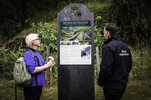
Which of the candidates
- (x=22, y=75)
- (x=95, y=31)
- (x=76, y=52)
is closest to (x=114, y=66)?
(x=76, y=52)

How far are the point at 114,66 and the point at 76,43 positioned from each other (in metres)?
1.10

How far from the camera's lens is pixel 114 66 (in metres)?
3.12

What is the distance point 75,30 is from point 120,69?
1324 millimetres

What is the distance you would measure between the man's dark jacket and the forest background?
7.10ft

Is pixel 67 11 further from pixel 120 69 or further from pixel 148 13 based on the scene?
pixel 148 13

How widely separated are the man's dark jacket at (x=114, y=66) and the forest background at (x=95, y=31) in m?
2.16

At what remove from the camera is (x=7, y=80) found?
8.05 m

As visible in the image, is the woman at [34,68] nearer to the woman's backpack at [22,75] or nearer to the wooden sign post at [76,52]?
the woman's backpack at [22,75]

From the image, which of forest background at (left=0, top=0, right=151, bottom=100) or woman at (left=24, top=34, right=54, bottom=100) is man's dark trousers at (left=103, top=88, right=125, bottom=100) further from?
forest background at (left=0, top=0, right=151, bottom=100)

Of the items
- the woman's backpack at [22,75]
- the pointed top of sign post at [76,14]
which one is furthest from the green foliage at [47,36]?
the woman's backpack at [22,75]

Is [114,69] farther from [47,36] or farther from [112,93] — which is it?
[47,36]

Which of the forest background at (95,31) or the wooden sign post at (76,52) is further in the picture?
the forest background at (95,31)

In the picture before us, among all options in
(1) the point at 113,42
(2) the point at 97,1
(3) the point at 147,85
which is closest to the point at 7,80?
(3) the point at 147,85

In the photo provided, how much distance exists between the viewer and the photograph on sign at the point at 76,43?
392 centimetres
